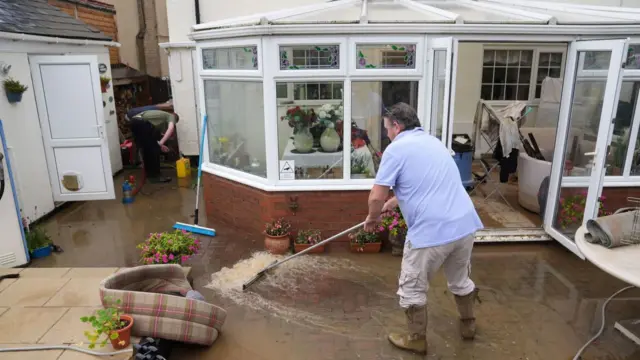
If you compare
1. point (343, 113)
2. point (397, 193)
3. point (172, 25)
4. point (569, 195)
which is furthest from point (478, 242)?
point (172, 25)

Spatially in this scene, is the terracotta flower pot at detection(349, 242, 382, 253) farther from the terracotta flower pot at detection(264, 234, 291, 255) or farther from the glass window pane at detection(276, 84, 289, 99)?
the glass window pane at detection(276, 84, 289, 99)

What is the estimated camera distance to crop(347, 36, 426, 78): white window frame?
5.12 m

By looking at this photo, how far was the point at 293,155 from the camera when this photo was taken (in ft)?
18.6

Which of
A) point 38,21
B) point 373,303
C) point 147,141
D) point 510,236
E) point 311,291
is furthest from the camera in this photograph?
point 147,141

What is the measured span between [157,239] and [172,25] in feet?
19.1

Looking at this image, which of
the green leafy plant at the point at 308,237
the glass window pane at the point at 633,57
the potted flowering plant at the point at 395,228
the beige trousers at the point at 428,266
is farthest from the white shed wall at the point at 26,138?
the glass window pane at the point at 633,57

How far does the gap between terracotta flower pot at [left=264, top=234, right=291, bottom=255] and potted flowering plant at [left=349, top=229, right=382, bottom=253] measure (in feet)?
2.63

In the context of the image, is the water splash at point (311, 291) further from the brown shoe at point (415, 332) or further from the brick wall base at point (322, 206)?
the brick wall base at point (322, 206)

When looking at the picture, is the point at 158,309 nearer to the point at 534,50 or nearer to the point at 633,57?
the point at 633,57

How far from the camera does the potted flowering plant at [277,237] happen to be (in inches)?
213

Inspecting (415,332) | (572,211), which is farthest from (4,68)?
(572,211)

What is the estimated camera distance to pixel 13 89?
5895 mm

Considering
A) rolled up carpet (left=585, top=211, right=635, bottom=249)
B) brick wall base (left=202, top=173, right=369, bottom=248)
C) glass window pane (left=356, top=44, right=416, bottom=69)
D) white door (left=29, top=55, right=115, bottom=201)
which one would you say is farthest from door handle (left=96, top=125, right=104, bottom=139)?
rolled up carpet (left=585, top=211, right=635, bottom=249)

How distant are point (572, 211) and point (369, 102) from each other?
2.73 meters
